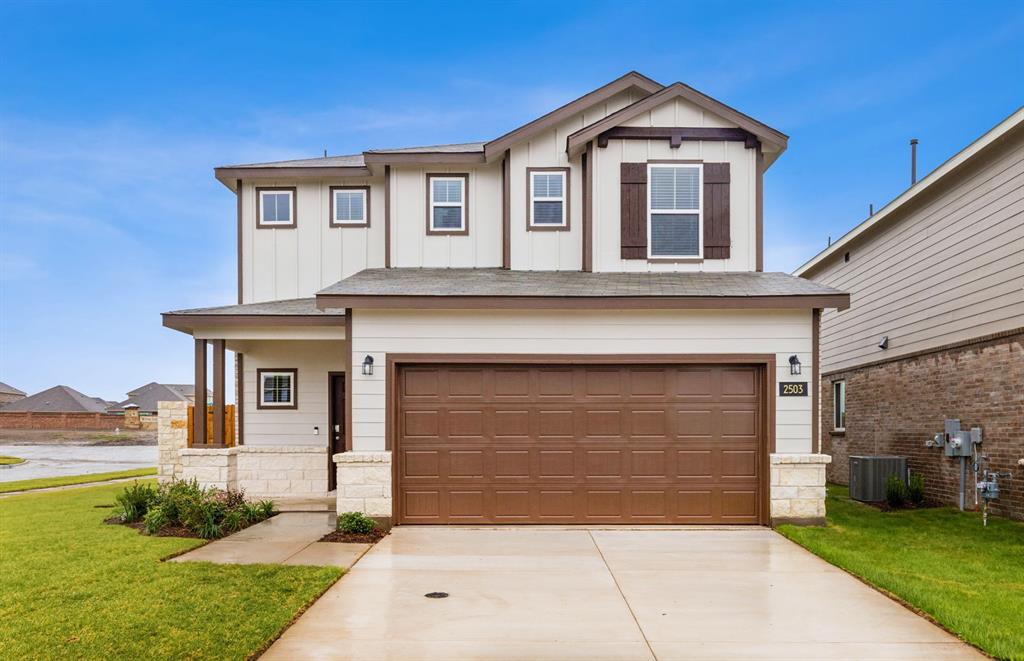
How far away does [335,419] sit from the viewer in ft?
45.7

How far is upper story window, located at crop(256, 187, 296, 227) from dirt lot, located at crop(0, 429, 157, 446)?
31330mm

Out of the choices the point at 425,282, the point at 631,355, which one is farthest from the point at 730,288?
the point at 425,282

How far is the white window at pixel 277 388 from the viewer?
1386cm

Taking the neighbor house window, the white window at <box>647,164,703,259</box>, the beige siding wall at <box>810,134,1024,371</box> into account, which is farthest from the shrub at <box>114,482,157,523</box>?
the neighbor house window

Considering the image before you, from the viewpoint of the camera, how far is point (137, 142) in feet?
81.6

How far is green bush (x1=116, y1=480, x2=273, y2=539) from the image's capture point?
32.9ft

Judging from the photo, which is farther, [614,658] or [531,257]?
[531,257]

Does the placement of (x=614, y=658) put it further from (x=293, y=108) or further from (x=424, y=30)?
(x=293, y=108)

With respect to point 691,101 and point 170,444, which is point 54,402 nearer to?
point 170,444

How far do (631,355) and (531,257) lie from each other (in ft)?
10.1

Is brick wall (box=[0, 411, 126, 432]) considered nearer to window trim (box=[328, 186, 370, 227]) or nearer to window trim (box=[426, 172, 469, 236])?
window trim (box=[328, 186, 370, 227])

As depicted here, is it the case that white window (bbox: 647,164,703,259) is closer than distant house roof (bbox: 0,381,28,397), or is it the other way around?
white window (bbox: 647,164,703,259)

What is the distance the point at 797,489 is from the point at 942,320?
5.20 m

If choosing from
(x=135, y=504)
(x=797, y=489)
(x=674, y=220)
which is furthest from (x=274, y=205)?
(x=797, y=489)
